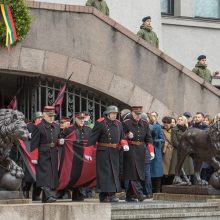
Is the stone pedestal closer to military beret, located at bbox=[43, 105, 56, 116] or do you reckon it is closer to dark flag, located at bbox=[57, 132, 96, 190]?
military beret, located at bbox=[43, 105, 56, 116]

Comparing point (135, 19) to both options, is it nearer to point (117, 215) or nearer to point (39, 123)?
point (39, 123)

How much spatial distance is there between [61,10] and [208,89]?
4.08 m

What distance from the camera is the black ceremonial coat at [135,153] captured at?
609 inches

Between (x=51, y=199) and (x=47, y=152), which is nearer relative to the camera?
(x=51, y=199)

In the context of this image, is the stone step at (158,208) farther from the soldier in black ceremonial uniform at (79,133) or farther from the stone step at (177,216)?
the soldier in black ceremonial uniform at (79,133)

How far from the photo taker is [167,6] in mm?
26609

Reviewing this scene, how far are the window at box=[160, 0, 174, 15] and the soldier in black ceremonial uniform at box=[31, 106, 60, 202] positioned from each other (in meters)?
12.1

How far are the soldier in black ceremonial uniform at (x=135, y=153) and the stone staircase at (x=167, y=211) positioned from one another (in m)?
1.72

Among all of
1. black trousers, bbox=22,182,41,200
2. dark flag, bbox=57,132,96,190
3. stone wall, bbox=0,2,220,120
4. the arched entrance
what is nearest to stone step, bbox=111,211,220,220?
dark flag, bbox=57,132,96,190

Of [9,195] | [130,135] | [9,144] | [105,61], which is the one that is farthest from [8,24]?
[9,195]

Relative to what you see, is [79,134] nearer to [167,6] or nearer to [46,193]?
[46,193]

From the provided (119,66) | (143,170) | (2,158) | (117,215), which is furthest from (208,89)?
(2,158)

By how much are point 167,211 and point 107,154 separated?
1.90 meters

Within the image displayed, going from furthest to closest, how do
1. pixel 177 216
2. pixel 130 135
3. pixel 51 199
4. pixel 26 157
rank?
pixel 130 135, pixel 26 157, pixel 51 199, pixel 177 216
